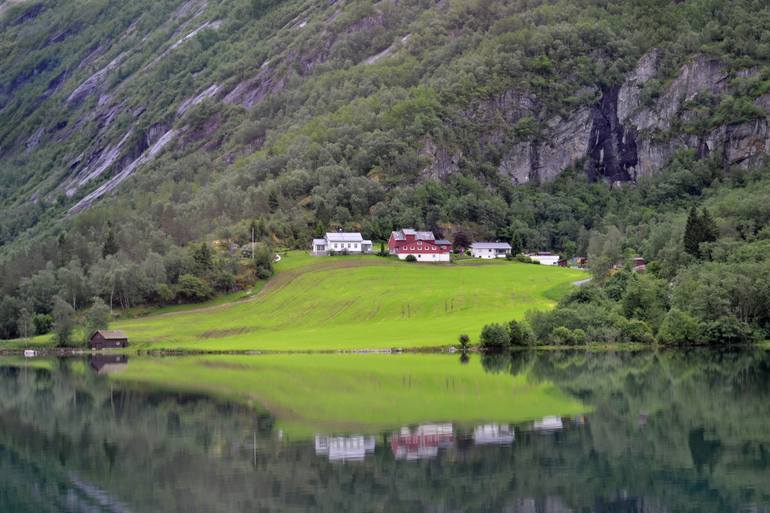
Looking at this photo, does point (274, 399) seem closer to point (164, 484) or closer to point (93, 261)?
point (164, 484)

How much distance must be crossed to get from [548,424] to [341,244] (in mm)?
106979

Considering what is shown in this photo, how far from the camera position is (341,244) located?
16762 cm

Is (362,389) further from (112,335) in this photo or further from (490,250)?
(490,250)

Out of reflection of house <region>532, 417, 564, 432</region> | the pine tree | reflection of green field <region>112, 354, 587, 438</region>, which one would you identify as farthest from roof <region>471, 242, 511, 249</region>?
reflection of house <region>532, 417, 564, 432</region>

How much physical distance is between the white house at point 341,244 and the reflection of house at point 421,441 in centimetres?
10547

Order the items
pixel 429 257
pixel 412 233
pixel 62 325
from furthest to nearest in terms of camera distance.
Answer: pixel 412 233 < pixel 429 257 < pixel 62 325

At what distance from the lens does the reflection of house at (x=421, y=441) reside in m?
55.1

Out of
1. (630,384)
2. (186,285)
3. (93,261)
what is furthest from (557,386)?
(93,261)

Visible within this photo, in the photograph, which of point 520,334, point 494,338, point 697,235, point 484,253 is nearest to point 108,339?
point 494,338

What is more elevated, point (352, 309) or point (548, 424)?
point (352, 309)

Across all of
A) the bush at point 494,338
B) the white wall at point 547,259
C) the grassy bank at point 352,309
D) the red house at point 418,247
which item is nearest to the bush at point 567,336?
the bush at point 494,338

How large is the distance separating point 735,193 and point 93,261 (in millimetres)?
99469

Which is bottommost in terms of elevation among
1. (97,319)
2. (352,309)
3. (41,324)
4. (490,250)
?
(41,324)

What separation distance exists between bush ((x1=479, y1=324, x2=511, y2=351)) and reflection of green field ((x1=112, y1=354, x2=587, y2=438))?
6.72 meters
